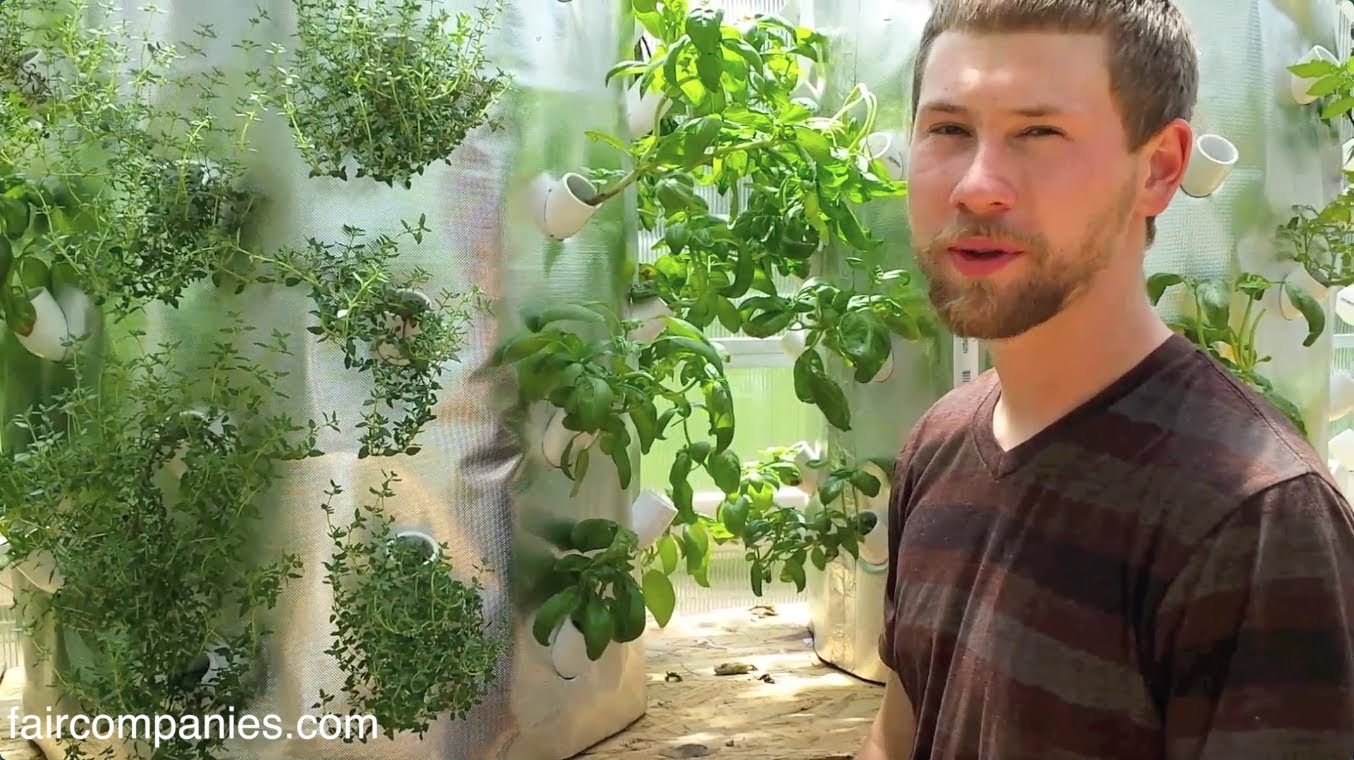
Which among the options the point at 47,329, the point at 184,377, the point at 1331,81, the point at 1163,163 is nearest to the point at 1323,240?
the point at 1331,81

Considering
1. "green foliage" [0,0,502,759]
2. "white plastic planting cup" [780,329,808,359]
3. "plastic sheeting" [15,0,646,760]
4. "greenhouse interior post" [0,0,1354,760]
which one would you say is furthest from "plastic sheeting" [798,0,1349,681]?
"green foliage" [0,0,502,759]

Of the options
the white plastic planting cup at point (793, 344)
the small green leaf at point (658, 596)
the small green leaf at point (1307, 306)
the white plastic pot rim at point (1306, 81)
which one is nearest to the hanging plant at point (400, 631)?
the small green leaf at point (658, 596)

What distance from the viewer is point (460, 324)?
113 cm

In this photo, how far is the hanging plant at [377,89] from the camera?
1010 millimetres

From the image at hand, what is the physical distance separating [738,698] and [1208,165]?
2.86 feet

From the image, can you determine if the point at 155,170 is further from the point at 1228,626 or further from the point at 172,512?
the point at 1228,626

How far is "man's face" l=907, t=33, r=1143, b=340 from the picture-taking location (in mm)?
685

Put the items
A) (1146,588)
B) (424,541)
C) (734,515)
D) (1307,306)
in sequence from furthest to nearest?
(734,515)
(1307,306)
(424,541)
(1146,588)

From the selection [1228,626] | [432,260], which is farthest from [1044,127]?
[432,260]

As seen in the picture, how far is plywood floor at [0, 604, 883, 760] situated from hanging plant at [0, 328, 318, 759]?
1.14ft

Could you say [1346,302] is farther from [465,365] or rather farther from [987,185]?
[465,365]

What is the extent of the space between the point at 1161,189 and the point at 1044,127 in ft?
0.34

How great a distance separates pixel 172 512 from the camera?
109cm

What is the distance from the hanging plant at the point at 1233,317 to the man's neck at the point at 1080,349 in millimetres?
593
